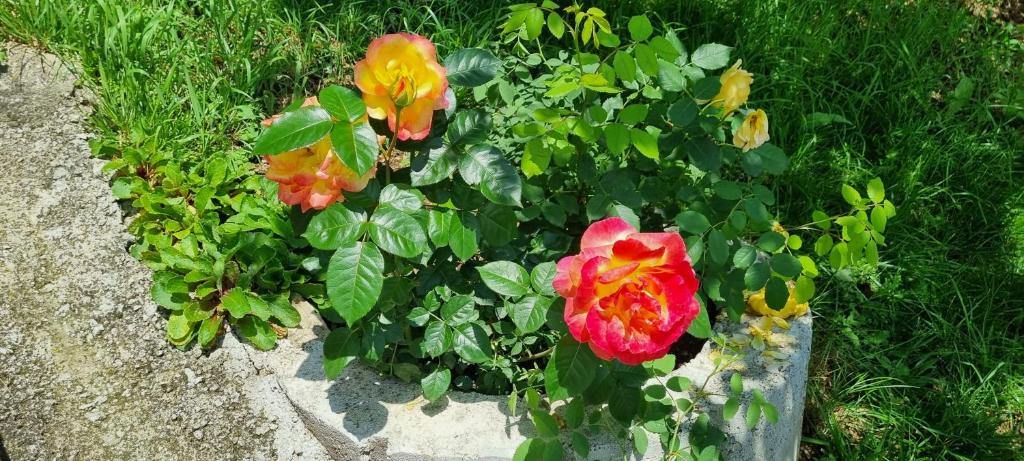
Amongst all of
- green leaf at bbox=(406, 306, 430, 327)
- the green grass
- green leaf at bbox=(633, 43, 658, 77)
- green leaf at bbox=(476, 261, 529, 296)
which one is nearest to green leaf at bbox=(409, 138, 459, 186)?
green leaf at bbox=(476, 261, 529, 296)

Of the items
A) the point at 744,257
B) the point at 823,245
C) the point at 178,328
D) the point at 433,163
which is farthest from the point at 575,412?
the point at 178,328

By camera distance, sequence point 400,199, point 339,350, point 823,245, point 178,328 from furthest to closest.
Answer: point 178,328
point 823,245
point 339,350
point 400,199

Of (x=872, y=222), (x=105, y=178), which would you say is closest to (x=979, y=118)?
(x=872, y=222)

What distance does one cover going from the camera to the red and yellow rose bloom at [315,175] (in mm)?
1715

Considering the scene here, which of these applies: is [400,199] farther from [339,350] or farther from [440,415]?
[440,415]

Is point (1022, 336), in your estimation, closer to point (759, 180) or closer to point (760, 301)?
point (759, 180)

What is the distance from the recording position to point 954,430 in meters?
2.66

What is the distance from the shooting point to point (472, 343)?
193 centimetres

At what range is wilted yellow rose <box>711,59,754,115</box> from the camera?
2.02 metres

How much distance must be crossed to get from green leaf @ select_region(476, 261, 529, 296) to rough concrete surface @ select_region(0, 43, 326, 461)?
27.8 inches

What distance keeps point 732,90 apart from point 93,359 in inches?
69.1

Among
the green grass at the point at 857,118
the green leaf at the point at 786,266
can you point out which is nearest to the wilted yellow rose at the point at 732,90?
the green leaf at the point at 786,266

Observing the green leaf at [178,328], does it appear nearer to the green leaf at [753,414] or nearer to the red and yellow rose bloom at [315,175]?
the red and yellow rose bloom at [315,175]

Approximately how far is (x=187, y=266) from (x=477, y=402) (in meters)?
0.87
